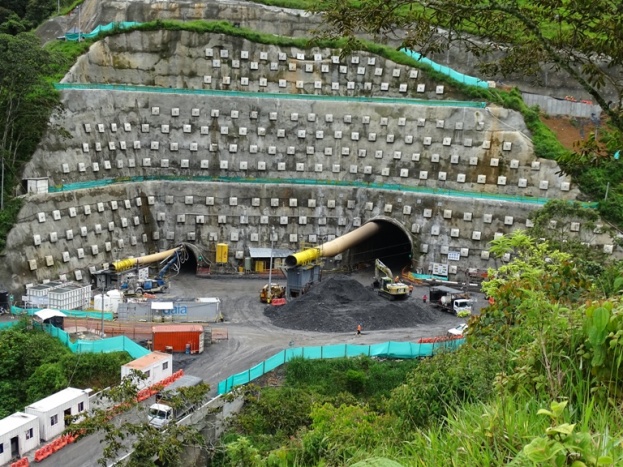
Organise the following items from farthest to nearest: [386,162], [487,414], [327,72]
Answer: [327,72]
[386,162]
[487,414]

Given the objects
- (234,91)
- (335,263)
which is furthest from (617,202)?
(234,91)

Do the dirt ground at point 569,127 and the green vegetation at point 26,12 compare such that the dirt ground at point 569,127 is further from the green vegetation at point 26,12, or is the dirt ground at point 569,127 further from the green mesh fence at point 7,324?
the green vegetation at point 26,12

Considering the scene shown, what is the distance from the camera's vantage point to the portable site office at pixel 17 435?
2236 cm

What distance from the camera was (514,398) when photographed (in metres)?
7.77

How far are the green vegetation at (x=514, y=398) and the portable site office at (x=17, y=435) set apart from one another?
32.5ft

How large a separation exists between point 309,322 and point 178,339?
6.60 metres

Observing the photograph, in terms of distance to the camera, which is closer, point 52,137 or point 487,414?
point 487,414

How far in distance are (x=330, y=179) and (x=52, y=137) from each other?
17.1 metres

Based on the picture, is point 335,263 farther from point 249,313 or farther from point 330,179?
point 249,313

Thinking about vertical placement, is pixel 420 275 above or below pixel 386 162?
below

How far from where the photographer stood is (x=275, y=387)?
27141 mm

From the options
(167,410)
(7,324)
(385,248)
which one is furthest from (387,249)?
(167,410)

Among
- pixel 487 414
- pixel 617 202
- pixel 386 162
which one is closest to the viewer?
pixel 487 414

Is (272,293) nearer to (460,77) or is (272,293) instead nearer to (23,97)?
(23,97)
